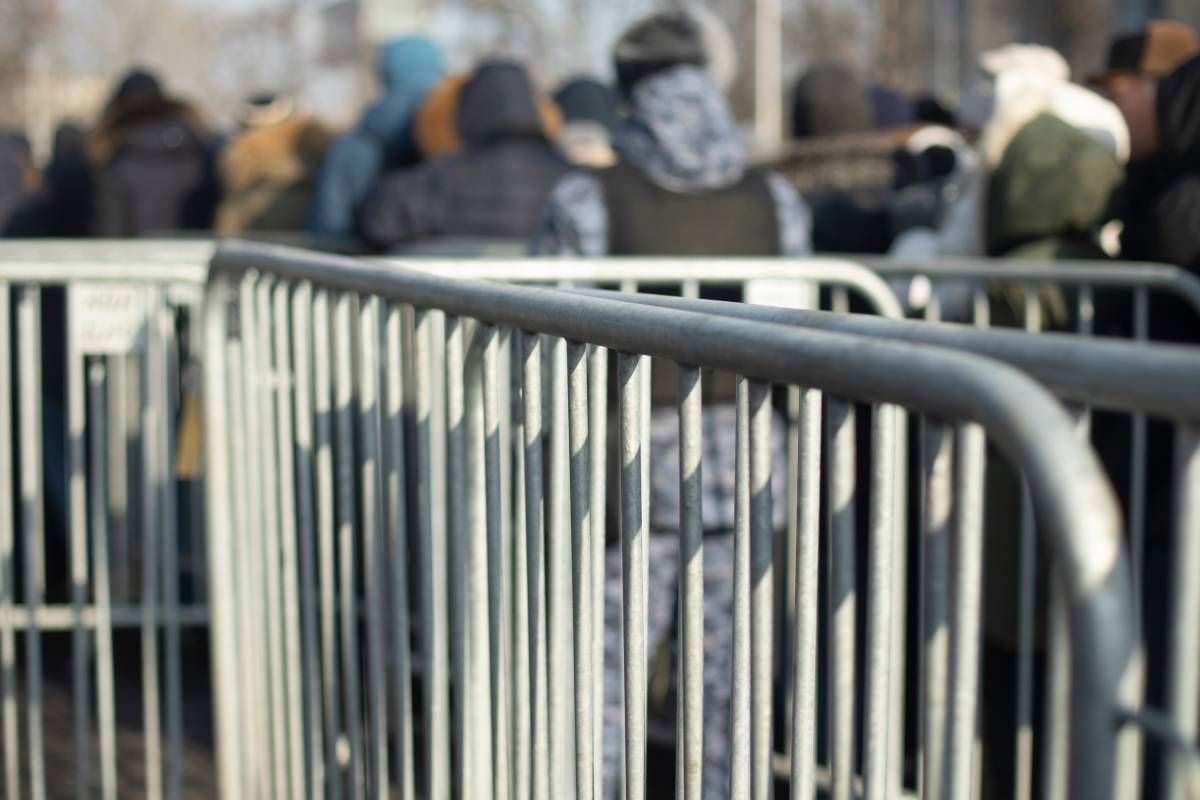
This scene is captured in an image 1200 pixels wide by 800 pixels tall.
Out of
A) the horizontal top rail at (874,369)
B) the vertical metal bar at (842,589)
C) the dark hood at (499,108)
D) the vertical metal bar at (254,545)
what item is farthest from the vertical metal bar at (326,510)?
the dark hood at (499,108)

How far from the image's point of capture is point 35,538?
385 cm

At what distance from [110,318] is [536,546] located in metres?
2.39

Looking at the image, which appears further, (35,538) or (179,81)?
(179,81)

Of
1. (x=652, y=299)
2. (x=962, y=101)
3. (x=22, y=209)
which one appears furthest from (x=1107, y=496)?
(x=22, y=209)

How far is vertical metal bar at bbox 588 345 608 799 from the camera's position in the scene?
181 cm

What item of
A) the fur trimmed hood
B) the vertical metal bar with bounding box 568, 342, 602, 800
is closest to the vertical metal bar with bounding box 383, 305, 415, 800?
the vertical metal bar with bounding box 568, 342, 602, 800

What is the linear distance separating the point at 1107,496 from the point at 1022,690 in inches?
79.9

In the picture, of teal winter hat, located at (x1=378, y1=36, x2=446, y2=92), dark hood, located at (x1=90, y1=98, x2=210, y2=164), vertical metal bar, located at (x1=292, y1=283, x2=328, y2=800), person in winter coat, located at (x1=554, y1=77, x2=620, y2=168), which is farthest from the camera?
person in winter coat, located at (x1=554, y1=77, x2=620, y2=168)

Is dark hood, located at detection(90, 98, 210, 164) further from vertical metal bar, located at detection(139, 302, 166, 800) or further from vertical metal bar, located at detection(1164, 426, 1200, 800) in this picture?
vertical metal bar, located at detection(1164, 426, 1200, 800)

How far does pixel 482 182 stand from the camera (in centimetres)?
611

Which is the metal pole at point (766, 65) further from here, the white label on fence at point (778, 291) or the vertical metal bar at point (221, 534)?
the vertical metal bar at point (221, 534)

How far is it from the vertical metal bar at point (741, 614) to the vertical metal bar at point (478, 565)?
601 mm

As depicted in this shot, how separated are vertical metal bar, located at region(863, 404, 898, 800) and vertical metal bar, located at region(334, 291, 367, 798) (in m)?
1.41

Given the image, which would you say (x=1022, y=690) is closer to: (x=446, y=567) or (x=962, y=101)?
(x=446, y=567)
